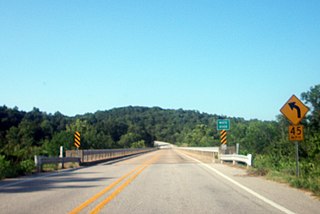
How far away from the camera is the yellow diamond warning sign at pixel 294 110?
1714 centimetres

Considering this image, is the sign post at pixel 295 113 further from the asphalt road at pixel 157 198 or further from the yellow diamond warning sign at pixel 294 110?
the asphalt road at pixel 157 198

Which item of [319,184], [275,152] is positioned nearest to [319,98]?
[275,152]

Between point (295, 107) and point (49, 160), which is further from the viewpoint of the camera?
point (49, 160)

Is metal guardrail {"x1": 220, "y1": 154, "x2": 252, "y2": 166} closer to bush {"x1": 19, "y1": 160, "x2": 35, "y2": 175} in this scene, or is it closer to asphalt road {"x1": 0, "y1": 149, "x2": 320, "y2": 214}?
asphalt road {"x1": 0, "y1": 149, "x2": 320, "y2": 214}

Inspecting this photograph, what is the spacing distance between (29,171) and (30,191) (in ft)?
29.4

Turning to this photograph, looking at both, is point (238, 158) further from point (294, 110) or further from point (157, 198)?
point (157, 198)

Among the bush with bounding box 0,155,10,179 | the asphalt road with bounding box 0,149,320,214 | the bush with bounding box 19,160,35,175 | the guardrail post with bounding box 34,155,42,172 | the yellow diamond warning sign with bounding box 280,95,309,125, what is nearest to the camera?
the asphalt road with bounding box 0,149,320,214

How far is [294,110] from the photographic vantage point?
17312mm

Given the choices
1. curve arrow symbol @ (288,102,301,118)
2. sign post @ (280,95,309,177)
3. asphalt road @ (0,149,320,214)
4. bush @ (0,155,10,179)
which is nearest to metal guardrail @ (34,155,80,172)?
bush @ (0,155,10,179)

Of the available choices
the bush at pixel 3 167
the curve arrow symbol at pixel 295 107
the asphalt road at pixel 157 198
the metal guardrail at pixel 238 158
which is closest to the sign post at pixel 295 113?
the curve arrow symbol at pixel 295 107

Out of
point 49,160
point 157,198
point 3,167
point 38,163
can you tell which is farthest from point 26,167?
point 157,198

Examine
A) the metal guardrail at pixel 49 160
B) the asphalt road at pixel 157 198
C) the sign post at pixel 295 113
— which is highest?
the sign post at pixel 295 113

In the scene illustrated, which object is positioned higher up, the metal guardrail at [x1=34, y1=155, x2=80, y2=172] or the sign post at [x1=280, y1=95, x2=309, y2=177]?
the sign post at [x1=280, y1=95, x2=309, y2=177]

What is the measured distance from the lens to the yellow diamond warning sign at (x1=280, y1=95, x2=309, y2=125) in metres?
17.1
